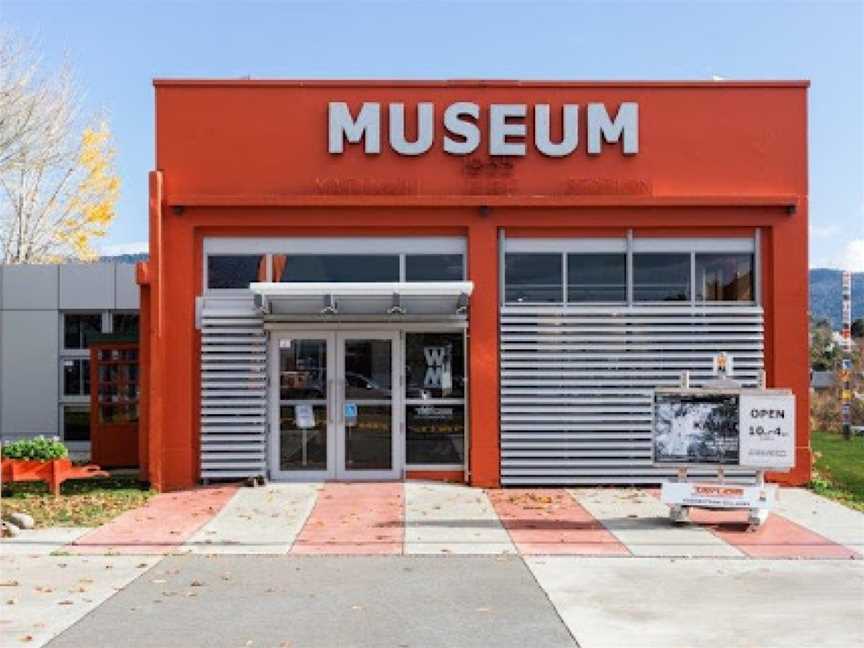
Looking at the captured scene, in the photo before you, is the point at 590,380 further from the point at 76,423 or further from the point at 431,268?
the point at 76,423

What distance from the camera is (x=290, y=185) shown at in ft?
48.0

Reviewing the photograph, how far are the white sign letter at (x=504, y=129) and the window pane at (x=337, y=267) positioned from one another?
216 cm

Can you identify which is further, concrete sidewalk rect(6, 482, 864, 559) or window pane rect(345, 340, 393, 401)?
window pane rect(345, 340, 393, 401)

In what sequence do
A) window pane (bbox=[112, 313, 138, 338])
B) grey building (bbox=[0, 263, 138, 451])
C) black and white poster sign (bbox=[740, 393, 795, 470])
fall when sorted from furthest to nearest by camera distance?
window pane (bbox=[112, 313, 138, 338]) → grey building (bbox=[0, 263, 138, 451]) → black and white poster sign (bbox=[740, 393, 795, 470])

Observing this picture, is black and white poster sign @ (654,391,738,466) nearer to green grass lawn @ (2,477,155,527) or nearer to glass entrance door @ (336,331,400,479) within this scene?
glass entrance door @ (336,331,400,479)

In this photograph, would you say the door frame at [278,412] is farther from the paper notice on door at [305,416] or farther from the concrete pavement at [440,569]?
the concrete pavement at [440,569]

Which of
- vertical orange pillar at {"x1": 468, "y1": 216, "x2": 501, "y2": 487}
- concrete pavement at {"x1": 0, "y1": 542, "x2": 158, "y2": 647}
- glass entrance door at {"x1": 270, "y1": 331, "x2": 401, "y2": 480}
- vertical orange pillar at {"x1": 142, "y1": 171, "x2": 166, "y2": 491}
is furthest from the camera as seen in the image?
glass entrance door at {"x1": 270, "y1": 331, "x2": 401, "y2": 480}

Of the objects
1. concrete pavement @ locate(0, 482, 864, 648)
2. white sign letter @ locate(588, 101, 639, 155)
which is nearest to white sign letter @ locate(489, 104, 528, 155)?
white sign letter @ locate(588, 101, 639, 155)

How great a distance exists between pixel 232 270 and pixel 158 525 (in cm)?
438

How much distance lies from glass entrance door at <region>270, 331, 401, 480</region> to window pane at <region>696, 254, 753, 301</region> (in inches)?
177

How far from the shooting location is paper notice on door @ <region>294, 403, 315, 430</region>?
1457cm

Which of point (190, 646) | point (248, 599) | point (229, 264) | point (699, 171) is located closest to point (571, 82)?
point (699, 171)

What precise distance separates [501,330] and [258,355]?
3.46 m

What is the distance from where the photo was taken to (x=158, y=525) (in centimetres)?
1162
